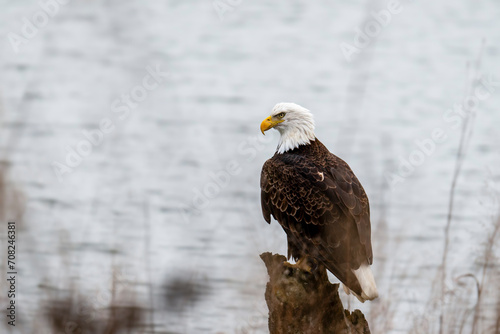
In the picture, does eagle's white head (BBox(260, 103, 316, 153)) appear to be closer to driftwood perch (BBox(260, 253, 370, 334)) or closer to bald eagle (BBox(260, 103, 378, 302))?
bald eagle (BBox(260, 103, 378, 302))

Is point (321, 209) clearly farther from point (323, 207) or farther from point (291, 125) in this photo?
point (291, 125)

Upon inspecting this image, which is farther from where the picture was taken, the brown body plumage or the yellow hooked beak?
the yellow hooked beak

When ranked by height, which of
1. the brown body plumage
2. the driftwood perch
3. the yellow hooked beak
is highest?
the yellow hooked beak

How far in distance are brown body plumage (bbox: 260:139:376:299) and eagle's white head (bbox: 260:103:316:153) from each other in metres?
0.18

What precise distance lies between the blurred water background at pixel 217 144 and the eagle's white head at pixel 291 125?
356mm

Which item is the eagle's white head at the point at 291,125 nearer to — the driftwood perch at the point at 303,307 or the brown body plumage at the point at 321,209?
the brown body plumage at the point at 321,209

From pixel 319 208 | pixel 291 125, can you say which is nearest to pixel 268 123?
pixel 291 125

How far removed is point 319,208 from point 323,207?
0.03 m

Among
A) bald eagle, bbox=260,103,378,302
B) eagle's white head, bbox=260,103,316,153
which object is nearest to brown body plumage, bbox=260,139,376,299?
bald eagle, bbox=260,103,378,302

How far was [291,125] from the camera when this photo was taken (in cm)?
695

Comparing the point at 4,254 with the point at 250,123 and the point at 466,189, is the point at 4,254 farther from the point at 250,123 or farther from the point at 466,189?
the point at 250,123

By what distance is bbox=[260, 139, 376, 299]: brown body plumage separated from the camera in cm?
583

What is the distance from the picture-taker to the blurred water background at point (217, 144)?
5.30 m

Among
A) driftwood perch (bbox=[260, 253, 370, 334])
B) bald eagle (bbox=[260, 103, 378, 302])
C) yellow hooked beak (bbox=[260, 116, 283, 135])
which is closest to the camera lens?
driftwood perch (bbox=[260, 253, 370, 334])
